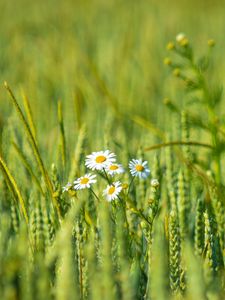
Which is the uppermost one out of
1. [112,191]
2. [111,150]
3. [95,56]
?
[95,56]

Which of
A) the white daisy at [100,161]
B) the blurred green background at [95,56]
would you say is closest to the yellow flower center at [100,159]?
the white daisy at [100,161]

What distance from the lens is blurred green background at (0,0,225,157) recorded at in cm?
163

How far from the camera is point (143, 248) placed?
761 millimetres

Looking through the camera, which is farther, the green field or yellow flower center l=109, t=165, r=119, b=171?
yellow flower center l=109, t=165, r=119, b=171

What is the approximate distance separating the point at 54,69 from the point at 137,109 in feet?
1.68

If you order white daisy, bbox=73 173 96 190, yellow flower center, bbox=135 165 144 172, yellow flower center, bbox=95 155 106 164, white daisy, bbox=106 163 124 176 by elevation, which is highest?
yellow flower center, bbox=95 155 106 164

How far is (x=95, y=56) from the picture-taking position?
91.6 inches

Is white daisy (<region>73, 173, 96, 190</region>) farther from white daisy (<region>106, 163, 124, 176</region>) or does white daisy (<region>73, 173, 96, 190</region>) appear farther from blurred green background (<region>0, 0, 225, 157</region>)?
blurred green background (<region>0, 0, 225, 157</region>)

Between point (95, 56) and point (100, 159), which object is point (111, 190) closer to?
point (100, 159)

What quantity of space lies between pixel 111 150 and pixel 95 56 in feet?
4.11

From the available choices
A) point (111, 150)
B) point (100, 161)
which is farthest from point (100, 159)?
point (111, 150)

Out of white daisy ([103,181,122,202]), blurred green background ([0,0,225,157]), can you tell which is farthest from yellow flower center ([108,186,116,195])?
blurred green background ([0,0,225,157])

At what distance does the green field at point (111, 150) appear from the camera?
59cm

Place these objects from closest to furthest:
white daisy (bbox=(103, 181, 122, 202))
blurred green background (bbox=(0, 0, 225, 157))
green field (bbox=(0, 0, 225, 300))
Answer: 1. green field (bbox=(0, 0, 225, 300))
2. white daisy (bbox=(103, 181, 122, 202))
3. blurred green background (bbox=(0, 0, 225, 157))
